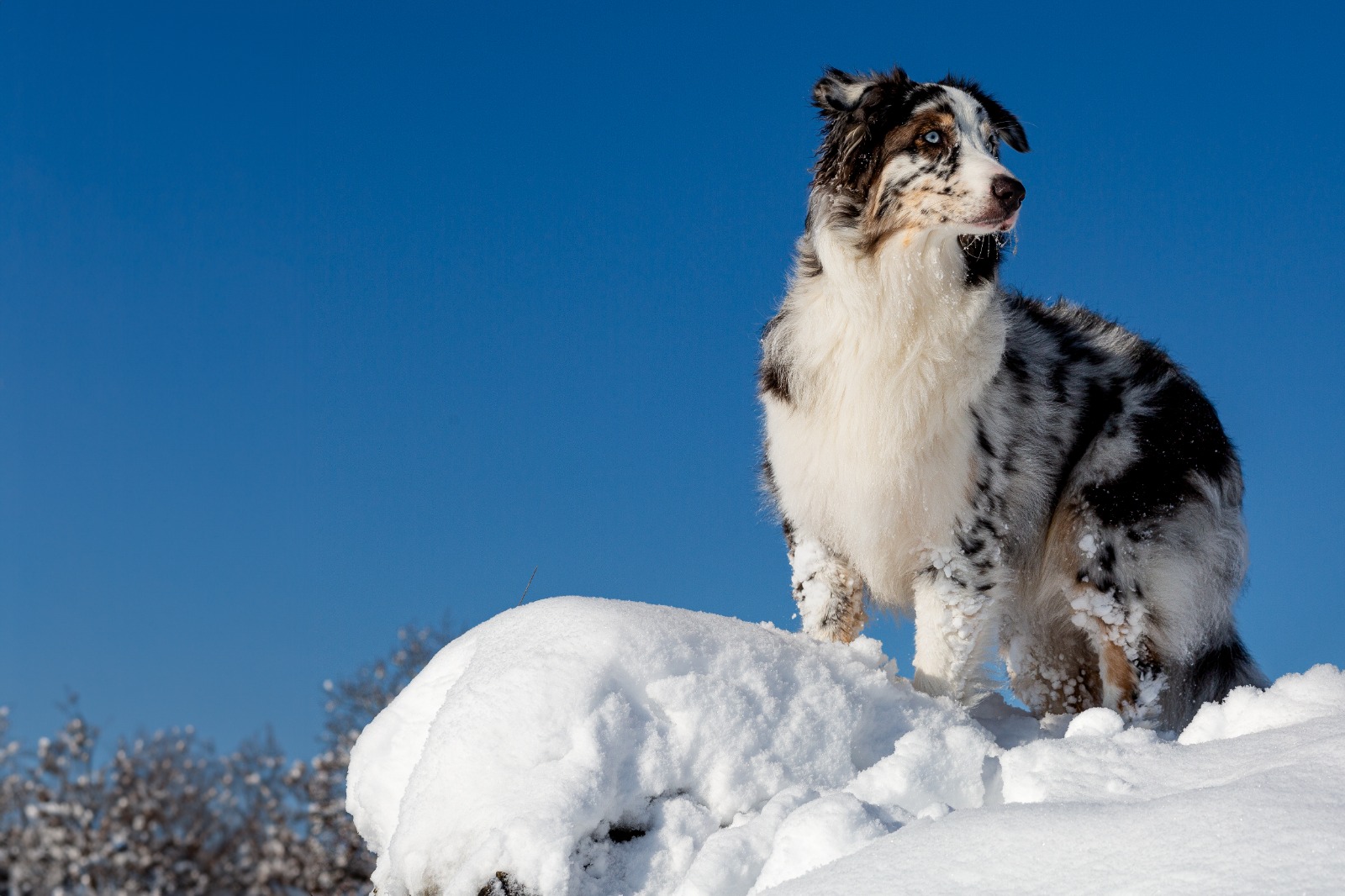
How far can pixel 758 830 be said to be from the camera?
2.99m

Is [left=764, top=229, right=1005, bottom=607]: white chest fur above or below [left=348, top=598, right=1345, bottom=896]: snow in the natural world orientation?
above

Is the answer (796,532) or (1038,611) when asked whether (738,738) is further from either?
(1038,611)

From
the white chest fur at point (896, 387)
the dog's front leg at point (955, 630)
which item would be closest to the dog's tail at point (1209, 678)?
the dog's front leg at point (955, 630)

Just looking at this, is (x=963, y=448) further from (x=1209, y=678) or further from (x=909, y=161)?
(x=1209, y=678)

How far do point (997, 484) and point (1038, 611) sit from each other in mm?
987

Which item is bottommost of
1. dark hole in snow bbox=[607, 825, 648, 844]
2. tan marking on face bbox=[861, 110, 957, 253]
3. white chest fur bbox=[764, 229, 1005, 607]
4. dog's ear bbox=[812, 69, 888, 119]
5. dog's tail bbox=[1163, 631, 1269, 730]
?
dark hole in snow bbox=[607, 825, 648, 844]

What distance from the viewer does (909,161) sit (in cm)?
488

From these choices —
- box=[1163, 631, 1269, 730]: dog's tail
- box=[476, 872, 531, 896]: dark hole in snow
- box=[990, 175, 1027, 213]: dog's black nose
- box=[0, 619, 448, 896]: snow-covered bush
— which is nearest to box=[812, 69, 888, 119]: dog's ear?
box=[990, 175, 1027, 213]: dog's black nose

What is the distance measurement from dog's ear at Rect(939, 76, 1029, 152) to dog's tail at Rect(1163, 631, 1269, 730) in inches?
112

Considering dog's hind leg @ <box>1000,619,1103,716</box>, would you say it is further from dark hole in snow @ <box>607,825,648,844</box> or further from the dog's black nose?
dark hole in snow @ <box>607,825,648,844</box>

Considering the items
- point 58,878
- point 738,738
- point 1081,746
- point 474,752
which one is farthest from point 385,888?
point 58,878

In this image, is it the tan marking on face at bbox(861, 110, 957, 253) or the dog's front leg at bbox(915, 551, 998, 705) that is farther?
the dog's front leg at bbox(915, 551, 998, 705)

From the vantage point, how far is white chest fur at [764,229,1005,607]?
16.3 feet

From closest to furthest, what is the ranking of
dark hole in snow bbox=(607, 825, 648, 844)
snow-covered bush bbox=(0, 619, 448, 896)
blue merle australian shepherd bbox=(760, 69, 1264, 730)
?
dark hole in snow bbox=(607, 825, 648, 844), blue merle australian shepherd bbox=(760, 69, 1264, 730), snow-covered bush bbox=(0, 619, 448, 896)
